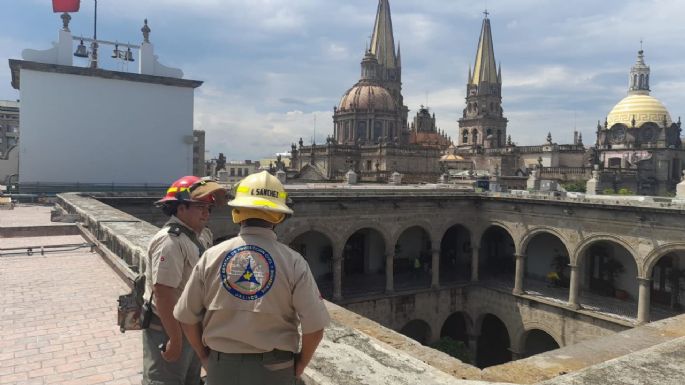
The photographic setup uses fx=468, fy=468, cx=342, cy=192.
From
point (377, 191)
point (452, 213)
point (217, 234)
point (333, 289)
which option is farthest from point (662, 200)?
point (217, 234)

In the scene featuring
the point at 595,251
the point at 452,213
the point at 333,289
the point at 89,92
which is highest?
the point at 89,92

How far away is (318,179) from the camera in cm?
3666

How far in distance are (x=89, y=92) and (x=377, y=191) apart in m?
11.4

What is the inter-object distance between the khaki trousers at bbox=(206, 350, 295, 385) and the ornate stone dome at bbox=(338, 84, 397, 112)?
49162 mm

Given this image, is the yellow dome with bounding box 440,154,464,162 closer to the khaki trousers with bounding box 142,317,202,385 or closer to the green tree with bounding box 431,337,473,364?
the green tree with bounding box 431,337,473,364

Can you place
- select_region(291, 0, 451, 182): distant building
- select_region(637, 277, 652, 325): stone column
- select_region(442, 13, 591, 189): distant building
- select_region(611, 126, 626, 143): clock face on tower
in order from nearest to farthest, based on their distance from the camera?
select_region(637, 277, 652, 325): stone column, select_region(291, 0, 451, 182): distant building, select_region(442, 13, 591, 189): distant building, select_region(611, 126, 626, 143): clock face on tower

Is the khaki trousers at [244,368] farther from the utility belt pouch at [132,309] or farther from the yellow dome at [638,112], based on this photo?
the yellow dome at [638,112]

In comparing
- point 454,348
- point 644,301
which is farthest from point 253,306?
point 454,348

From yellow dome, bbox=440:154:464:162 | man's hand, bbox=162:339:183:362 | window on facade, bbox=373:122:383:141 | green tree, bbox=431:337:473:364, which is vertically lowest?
green tree, bbox=431:337:473:364

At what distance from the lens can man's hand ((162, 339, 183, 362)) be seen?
2.60 metres

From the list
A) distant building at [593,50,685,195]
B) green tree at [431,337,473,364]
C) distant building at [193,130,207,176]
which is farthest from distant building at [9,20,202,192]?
distant building at [593,50,685,195]

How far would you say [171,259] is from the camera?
8.75 feet

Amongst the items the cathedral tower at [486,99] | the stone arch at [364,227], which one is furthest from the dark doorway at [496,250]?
the cathedral tower at [486,99]

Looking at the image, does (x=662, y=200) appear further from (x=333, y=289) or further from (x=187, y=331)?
(x=187, y=331)
